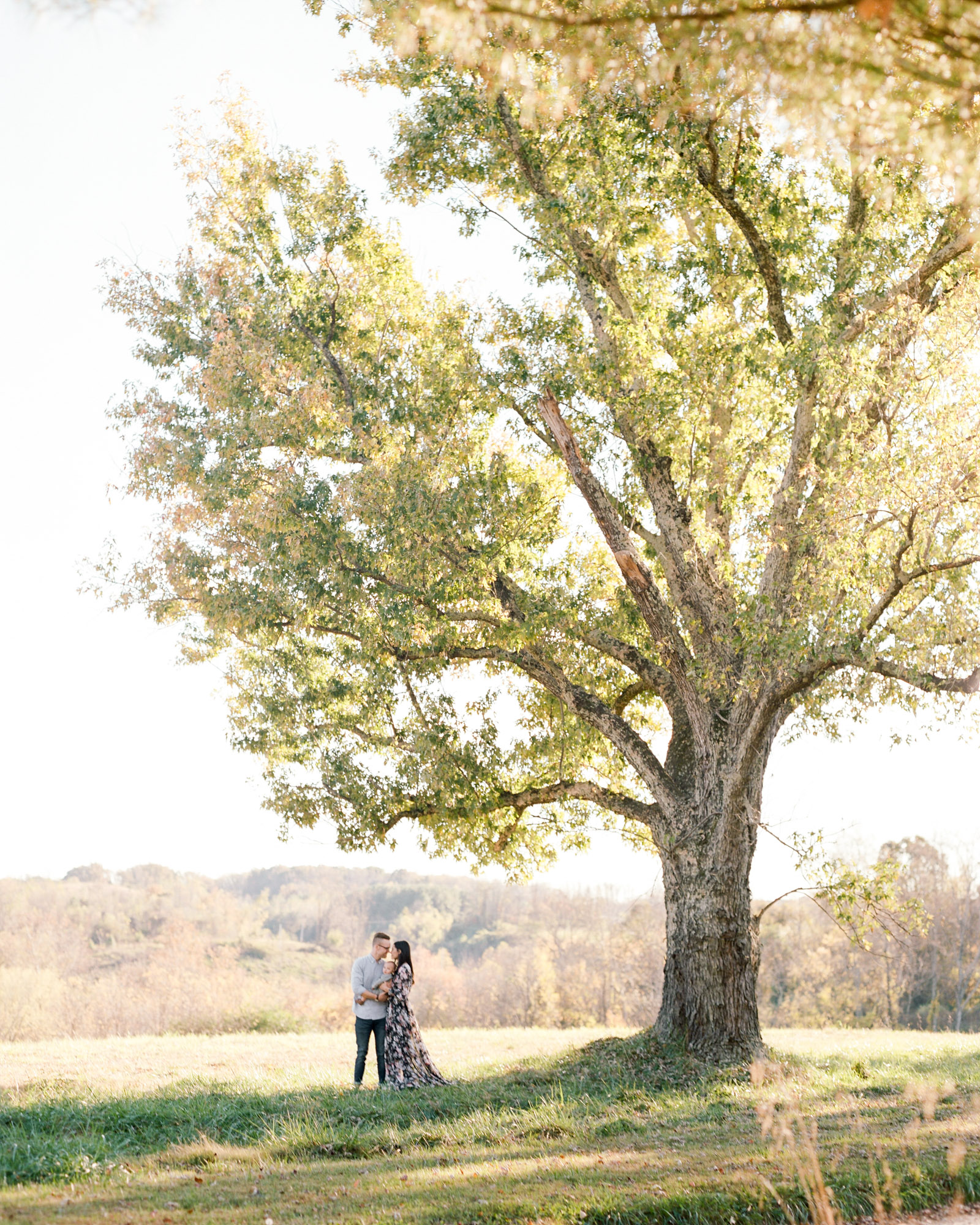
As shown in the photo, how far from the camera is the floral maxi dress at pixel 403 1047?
10867mm

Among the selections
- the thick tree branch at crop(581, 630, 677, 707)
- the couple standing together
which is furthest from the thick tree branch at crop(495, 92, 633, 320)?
the couple standing together

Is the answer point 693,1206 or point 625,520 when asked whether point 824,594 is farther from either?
point 693,1206

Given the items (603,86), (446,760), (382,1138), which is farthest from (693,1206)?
(446,760)

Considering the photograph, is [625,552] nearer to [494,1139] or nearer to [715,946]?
[715,946]

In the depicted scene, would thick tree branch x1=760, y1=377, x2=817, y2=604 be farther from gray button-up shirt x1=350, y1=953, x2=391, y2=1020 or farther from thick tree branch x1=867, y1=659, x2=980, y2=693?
gray button-up shirt x1=350, y1=953, x2=391, y2=1020

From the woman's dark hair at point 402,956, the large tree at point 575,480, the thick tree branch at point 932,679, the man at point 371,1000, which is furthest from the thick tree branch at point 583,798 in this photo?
the thick tree branch at point 932,679

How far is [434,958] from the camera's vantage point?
73.6 m

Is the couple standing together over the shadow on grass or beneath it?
over

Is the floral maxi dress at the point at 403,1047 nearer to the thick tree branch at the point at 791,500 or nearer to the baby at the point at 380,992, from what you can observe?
the baby at the point at 380,992

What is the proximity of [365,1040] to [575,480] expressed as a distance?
7.50 metres

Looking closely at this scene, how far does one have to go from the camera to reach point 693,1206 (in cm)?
568

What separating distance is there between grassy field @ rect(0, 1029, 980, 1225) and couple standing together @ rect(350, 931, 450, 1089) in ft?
1.65

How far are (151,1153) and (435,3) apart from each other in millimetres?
8216

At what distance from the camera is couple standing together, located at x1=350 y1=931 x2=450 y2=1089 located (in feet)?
35.8
